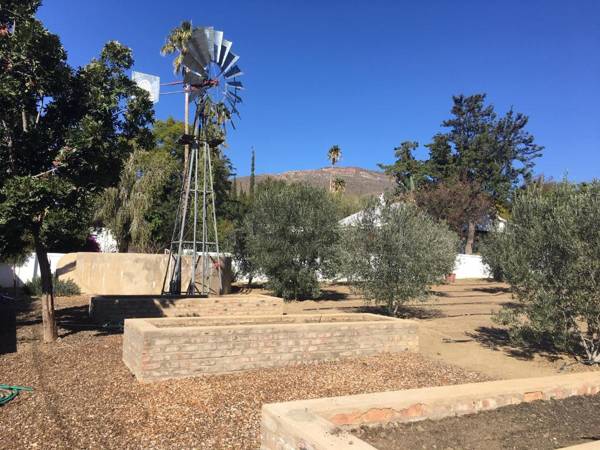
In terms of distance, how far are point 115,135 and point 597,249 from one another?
30.9 ft

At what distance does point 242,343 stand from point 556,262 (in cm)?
613

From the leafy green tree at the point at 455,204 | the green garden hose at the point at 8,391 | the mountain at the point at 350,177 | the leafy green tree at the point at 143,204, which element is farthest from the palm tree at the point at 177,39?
the mountain at the point at 350,177

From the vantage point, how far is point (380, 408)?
17.3 feet

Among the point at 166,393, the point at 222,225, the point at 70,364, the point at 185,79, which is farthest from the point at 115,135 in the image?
the point at 222,225

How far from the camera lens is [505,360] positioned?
10984 mm

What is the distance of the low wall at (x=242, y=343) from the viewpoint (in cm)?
810

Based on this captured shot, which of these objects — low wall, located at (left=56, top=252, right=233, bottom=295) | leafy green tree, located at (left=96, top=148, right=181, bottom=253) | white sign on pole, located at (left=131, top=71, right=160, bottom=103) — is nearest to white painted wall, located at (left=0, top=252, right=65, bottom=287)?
low wall, located at (left=56, top=252, right=233, bottom=295)

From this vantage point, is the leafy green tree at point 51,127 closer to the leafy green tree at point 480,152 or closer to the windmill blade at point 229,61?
the windmill blade at point 229,61

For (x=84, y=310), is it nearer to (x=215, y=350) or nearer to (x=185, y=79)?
(x=185, y=79)

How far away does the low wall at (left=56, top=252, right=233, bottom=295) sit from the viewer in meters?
22.1

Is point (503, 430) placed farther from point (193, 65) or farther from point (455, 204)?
point (455, 204)

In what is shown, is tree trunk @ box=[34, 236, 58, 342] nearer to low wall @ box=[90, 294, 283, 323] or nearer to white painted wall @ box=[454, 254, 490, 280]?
low wall @ box=[90, 294, 283, 323]

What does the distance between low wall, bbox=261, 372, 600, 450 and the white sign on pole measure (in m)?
8.85

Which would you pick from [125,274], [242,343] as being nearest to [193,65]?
[125,274]
